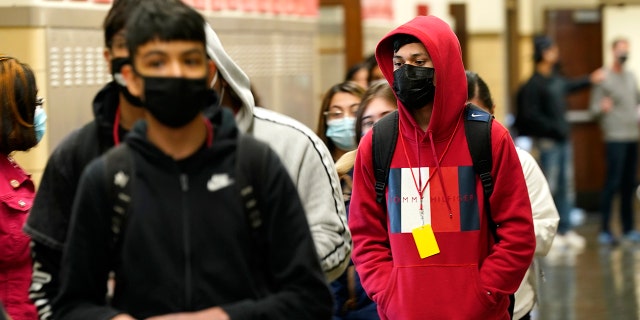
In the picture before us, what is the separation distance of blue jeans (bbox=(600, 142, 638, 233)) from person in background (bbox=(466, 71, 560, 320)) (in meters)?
9.13

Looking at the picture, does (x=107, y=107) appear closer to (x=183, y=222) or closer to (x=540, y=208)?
(x=183, y=222)

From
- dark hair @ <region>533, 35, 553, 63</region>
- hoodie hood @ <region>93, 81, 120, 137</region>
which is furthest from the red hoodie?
dark hair @ <region>533, 35, 553, 63</region>

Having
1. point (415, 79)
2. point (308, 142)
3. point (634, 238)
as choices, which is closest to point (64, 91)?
point (415, 79)

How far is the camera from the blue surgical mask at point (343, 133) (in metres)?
6.45

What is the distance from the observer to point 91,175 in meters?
3.11

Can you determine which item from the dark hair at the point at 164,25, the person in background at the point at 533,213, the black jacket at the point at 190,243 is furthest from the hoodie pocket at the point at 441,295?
the dark hair at the point at 164,25

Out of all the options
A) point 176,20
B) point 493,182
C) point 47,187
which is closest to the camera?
point 176,20

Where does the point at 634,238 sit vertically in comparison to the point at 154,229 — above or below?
A: below

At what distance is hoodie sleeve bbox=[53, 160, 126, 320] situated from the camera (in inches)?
122

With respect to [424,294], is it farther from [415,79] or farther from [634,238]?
[634,238]

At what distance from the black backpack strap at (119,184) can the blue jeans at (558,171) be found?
39.9 ft

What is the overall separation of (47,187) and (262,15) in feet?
25.3

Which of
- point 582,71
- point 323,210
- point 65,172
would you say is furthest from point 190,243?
point 582,71

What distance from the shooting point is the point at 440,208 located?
4.90 metres
